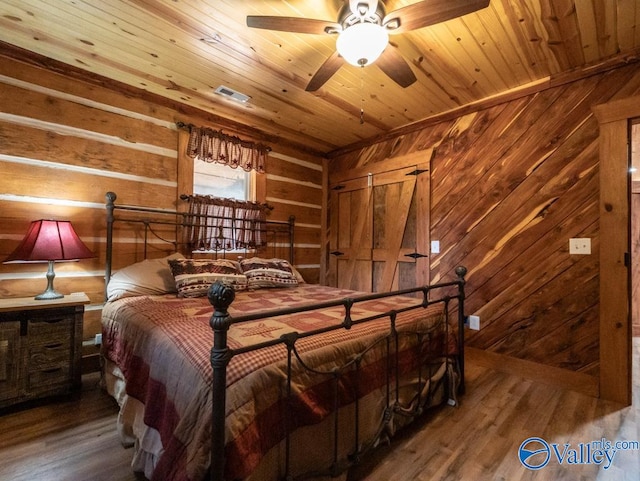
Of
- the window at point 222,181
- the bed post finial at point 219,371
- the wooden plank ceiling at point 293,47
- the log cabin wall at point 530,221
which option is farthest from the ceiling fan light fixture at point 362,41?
the window at point 222,181

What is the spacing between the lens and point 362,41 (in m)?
1.56

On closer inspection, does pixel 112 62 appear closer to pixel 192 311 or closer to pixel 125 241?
pixel 125 241

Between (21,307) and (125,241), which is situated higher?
(125,241)

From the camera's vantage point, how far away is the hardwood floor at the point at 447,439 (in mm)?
1446

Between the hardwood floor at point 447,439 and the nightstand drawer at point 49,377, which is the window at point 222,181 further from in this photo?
the hardwood floor at point 447,439

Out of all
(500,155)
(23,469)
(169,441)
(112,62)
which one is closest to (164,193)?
(112,62)

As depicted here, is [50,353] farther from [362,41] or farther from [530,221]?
[530,221]

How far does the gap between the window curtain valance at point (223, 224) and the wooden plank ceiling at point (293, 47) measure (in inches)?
40.2

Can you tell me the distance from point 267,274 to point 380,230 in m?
1.56

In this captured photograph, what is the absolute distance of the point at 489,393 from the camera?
7.39 ft

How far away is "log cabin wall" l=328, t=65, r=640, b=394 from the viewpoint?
2266mm

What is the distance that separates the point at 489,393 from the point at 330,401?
162 centimetres

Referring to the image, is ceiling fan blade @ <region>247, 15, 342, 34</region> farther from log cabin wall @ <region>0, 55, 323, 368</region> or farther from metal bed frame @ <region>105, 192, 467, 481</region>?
log cabin wall @ <region>0, 55, 323, 368</region>

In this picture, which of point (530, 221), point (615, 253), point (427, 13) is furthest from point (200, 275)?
point (615, 253)
